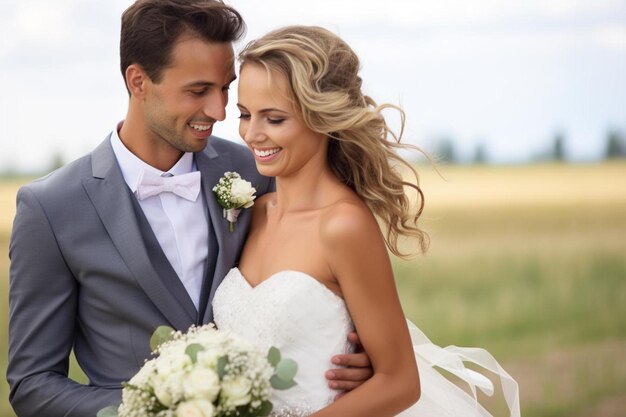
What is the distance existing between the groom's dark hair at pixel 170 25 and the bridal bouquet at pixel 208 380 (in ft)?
4.28

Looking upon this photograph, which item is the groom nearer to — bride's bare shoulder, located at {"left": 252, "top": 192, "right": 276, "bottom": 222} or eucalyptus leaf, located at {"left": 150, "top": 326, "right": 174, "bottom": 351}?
bride's bare shoulder, located at {"left": 252, "top": 192, "right": 276, "bottom": 222}

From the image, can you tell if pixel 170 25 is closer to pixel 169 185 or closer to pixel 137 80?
pixel 137 80

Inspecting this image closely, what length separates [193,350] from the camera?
294 centimetres

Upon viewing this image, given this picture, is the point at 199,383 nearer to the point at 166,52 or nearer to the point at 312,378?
the point at 312,378

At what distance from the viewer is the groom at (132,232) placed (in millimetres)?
3613

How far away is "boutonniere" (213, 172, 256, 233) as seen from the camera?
3.72m

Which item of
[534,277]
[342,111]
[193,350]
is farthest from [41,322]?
[534,277]

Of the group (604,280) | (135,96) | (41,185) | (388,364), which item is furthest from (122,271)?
(604,280)

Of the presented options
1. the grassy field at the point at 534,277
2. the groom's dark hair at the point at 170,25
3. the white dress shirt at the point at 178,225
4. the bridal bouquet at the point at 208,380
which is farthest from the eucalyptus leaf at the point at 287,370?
the grassy field at the point at 534,277

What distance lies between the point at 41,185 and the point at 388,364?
4.85ft

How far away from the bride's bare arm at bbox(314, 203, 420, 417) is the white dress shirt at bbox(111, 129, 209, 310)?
2.17 feet

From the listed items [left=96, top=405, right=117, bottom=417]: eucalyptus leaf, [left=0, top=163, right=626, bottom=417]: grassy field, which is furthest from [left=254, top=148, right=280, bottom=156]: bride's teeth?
[left=0, top=163, right=626, bottom=417]: grassy field

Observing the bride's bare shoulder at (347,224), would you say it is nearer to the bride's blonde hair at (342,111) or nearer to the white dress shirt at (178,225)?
the bride's blonde hair at (342,111)

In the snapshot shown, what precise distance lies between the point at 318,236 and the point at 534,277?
29.7 feet
